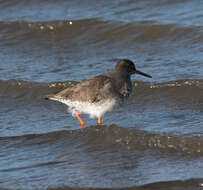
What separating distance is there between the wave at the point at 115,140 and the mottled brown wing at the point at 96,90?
1.69 feet

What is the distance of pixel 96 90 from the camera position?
8336 mm

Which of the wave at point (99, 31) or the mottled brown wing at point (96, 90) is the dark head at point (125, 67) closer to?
the mottled brown wing at point (96, 90)

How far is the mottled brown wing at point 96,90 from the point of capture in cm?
830

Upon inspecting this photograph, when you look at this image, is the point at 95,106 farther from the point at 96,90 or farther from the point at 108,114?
the point at 108,114

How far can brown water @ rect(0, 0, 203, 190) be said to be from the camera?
6.76 meters

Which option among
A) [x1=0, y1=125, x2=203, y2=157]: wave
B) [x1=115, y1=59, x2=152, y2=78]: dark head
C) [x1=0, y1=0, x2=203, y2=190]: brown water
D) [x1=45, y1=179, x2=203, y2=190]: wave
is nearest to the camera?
[x1=45, y1=179, x2=203, y2=190]: wave

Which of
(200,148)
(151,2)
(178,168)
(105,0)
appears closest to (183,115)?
(200,148)

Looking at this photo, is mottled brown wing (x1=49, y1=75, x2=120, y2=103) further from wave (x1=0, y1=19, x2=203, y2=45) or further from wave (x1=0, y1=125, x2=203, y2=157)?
wave (x1=0, y1=19, x2=203, y2=45)

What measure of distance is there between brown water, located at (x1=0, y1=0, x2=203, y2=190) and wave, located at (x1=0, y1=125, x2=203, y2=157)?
16mm

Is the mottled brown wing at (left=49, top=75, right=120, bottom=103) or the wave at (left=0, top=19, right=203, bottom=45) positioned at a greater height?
the wave at (left=0, top=19, right=203, bottom=45)

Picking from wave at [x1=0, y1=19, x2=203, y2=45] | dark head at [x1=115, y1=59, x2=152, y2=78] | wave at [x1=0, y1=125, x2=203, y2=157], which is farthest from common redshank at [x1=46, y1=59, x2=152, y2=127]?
wave at [x1=0, y1=19, x2=203, y2=45]

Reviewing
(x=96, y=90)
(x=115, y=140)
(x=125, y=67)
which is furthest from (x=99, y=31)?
(x=115, y=140)

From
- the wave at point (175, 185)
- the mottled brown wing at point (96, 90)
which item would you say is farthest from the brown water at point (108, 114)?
the mottled brown wing at point (96, 90)

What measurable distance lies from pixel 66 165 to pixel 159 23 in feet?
24.1
